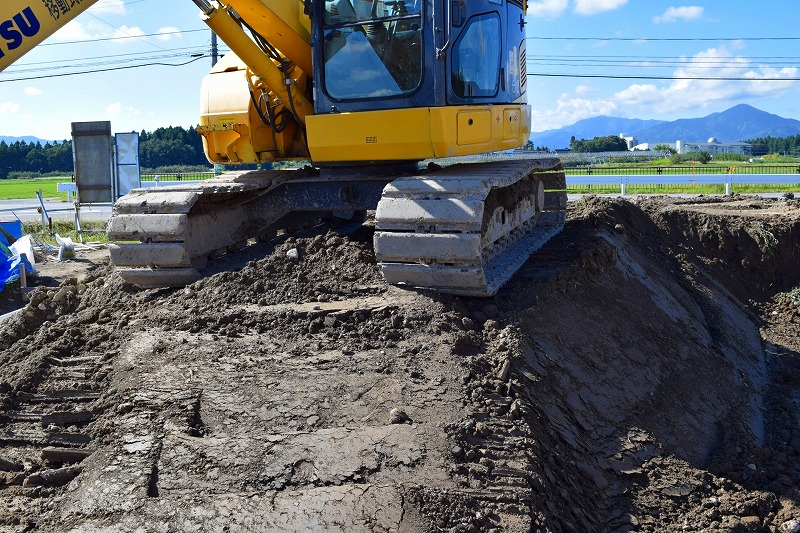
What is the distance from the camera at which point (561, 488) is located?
432 centimetres

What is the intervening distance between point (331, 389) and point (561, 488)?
1.52 m

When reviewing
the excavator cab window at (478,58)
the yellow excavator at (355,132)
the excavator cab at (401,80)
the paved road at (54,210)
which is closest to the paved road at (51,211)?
the paved road at (54,210)

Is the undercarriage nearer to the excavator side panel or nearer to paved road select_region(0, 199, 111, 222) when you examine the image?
the excavator side panel

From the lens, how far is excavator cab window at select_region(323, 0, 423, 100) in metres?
6.65

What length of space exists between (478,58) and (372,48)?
985 mm

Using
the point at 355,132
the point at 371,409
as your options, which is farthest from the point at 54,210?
the point at 371,409

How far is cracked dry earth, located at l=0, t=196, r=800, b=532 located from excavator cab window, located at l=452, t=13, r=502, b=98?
1690mm

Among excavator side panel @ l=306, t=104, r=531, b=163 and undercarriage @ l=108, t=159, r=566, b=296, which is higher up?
excavator side panel @ l=306, t=104, r=531, b=163

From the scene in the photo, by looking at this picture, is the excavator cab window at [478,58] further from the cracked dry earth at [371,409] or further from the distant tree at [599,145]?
the distant tree at [599,145]

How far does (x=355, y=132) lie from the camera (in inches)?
267

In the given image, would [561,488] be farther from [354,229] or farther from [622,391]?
[354,229]

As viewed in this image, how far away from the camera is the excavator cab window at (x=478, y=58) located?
677 cm

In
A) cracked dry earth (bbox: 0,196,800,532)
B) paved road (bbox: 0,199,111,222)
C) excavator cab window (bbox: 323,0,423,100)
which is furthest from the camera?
paved road (bbox: 0,199,111,222)

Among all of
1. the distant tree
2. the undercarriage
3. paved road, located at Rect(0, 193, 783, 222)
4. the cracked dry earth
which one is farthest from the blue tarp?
the distant tree
